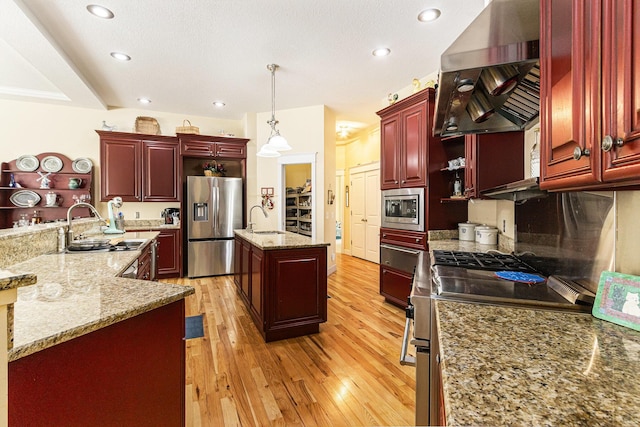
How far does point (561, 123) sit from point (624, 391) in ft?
2.21

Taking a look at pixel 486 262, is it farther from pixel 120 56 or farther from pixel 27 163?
pixel 27 163

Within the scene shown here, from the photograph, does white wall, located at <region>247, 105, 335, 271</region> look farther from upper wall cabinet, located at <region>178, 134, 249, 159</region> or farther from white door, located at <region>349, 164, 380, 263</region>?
white door, located at <region>349, 164, 380, 263</region>

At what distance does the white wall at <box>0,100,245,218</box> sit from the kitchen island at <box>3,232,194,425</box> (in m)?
4.32

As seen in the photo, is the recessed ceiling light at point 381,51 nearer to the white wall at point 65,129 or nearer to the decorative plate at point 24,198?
the white wall at point 65,129

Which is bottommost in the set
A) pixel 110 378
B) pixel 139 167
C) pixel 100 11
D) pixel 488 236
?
pixel 110 378

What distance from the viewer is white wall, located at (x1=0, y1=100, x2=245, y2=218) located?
4535 mm

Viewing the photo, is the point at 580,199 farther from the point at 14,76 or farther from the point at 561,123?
the point at 14,76

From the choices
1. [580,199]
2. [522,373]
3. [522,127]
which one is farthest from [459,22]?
[522,373]

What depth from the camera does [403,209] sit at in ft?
11.2

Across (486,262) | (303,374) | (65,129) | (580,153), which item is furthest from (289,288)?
(65,129)

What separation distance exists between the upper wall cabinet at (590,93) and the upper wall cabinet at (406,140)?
7.25 feet

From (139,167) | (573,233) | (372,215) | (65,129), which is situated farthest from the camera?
(372,215)

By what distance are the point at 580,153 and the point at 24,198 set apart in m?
6.44

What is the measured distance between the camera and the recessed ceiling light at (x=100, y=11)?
248 cm
